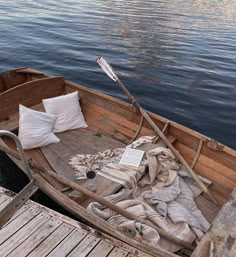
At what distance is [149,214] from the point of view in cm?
459

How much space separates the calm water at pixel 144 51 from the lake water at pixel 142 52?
3 centimetres

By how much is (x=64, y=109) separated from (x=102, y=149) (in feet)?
5.24

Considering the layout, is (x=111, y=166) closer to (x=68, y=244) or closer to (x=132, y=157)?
(x=132, y=157)

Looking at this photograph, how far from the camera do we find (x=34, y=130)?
6535mm

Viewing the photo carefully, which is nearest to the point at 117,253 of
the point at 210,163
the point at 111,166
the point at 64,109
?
the point at 111,166

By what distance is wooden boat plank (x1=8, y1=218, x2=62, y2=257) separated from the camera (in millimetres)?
3961

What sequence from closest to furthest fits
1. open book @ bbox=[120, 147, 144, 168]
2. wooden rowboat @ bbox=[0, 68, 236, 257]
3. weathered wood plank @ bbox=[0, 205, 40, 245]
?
wooden rowboat @ bbox=[0, 68, 236, 257], weathered wood plank @ bbox=[0, 205, 40, 245], open book @ bbox=[120, 147, 144, 168]

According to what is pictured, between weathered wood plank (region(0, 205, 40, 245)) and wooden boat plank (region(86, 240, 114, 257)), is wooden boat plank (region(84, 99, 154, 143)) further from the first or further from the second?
wooden boat plank (region(86, 240, 114, 257))

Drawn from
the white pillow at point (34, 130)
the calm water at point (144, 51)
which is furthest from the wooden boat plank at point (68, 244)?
the calm water at point (144, 51)

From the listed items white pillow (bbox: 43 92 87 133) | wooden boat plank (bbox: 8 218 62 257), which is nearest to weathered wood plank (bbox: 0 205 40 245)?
wooden boat plank (bbox: 8 218 62 257)

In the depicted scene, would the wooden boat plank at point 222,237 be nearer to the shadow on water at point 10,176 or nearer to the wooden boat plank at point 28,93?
the shadow on water at point 10,176

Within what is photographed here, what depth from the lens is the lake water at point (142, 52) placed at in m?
10.3

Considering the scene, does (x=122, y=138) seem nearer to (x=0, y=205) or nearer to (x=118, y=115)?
(x=118, y=115)

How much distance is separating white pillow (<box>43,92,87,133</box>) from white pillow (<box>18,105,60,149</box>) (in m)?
0.38
